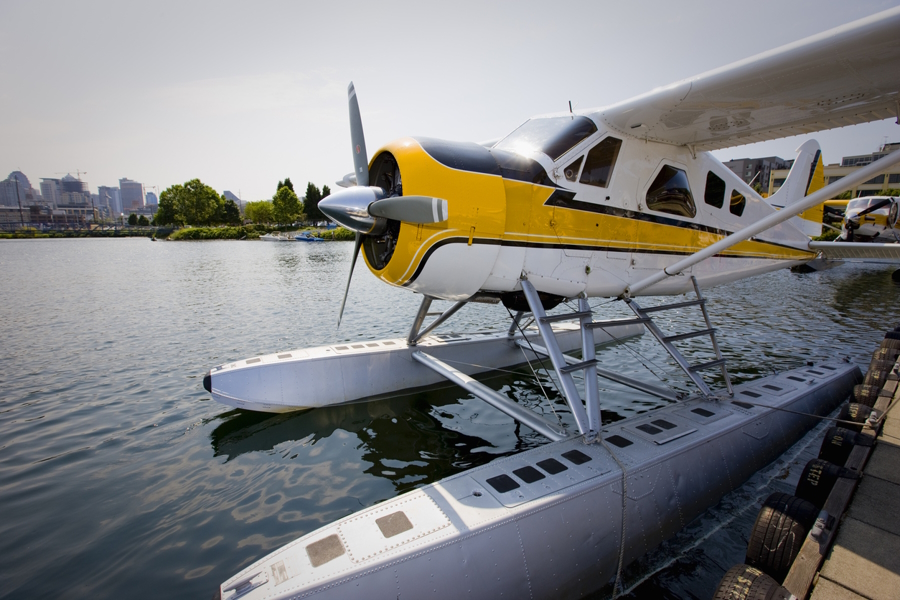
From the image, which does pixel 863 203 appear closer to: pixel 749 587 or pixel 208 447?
pixel 749 587

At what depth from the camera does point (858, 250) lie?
24.6ft

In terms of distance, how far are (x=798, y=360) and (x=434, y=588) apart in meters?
10.3

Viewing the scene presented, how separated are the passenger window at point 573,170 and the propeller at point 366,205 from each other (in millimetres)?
1701

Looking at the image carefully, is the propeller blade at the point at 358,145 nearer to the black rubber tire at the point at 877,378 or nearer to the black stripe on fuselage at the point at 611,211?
the black stripe on fuselage at the point at 611,211

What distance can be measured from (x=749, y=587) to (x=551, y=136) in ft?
14.3

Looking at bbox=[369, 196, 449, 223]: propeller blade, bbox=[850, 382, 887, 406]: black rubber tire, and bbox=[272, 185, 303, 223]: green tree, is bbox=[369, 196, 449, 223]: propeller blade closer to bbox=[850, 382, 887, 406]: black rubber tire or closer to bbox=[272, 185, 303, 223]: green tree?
bbox=[850, 382, 887, 406]: black rubber tire


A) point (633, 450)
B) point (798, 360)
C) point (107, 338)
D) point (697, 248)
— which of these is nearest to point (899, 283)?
point (798, 360)

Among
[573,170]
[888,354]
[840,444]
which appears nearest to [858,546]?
[840,444]

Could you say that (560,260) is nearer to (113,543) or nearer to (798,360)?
(113,543)

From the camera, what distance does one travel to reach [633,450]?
4410 mm

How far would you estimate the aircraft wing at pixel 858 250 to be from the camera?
669 centimetres

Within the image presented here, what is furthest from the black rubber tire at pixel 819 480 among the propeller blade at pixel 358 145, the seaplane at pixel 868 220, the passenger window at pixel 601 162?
the seaplane at pixel 868 220

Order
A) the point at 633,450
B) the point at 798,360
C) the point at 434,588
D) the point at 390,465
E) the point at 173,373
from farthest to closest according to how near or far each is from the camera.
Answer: the point at 798,360 < the point at 173,373 < the point at 390,465 < the point at 633,450 < the point at 434,588

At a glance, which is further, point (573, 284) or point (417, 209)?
point (573, 284)
